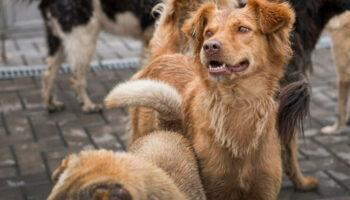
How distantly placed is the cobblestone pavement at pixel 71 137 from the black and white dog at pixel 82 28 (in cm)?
31

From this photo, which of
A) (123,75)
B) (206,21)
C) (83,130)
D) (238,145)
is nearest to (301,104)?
(238,145)

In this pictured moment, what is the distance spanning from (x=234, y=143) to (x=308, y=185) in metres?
1.67

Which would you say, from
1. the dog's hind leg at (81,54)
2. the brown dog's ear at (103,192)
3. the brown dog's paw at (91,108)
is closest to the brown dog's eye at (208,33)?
the brown dog's ear at (103,192)

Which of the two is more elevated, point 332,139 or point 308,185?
point 308,185

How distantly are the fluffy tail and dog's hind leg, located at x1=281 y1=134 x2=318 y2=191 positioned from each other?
1.17 meters

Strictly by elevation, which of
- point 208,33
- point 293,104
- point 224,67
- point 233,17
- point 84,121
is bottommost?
point 84,121

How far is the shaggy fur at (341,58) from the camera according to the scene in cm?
553

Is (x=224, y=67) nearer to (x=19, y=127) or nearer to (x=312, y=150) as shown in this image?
(x=312, y=150)

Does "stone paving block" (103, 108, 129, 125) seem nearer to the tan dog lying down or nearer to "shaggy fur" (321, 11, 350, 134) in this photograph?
"shaggy fur" (321, 11, 350, 134)

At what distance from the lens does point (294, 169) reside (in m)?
4.73

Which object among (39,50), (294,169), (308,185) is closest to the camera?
(294,169)

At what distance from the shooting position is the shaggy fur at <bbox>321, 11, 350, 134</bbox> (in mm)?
5531

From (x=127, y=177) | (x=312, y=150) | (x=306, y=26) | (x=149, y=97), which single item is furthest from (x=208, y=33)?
(x=312, y=150)

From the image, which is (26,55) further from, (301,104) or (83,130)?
(301,104)
